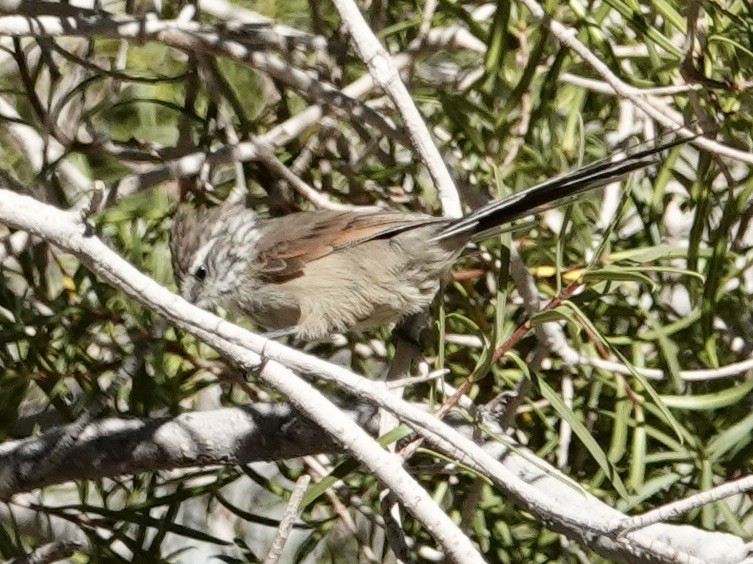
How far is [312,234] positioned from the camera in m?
3.10

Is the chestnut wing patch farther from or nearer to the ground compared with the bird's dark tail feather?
nearer to the ground

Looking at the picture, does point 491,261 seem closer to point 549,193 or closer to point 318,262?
point 549,193

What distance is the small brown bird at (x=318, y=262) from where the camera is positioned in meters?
2.87

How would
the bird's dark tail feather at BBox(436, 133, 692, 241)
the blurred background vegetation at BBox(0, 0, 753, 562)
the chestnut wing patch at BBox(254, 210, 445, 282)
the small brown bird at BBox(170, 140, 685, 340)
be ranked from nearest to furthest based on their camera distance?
1. the bird's dark tail feather at BBox(436, 133, 692, 241)
2. the blurred background vegetation at BBox(0, 0, 753, 562)
3. the small brown bird at BBox(170, 140, 685, 340)
4. the chestnut wing patch at BBox(254, 210, 445, 282)

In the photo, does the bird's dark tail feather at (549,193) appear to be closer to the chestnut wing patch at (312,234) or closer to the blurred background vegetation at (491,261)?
the blurred background vegetation at (491,261)

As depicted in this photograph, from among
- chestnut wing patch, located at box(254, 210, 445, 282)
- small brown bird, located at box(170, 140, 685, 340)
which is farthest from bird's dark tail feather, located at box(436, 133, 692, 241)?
chestnut wing patch, located at box(254, 210, 445, 282)

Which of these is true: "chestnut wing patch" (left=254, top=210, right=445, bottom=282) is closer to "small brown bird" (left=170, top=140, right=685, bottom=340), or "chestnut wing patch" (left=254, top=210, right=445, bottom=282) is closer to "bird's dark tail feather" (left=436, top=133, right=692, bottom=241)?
"small brown bird" (left=170, top=140, right=685, bottom=340)

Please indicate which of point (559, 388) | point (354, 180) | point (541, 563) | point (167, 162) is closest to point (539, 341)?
point (559, 388)

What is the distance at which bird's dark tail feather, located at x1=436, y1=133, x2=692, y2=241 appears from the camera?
220 centimetres

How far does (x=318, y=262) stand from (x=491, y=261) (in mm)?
624

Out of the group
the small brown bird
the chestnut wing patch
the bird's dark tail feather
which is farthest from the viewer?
the chestnut wing patch

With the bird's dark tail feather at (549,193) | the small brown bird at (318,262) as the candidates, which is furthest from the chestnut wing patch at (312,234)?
the bird's dark tail feather at (549,193)

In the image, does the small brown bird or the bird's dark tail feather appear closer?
the bird's dark tail feather

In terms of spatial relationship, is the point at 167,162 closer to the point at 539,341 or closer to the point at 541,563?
the point at 539,341
